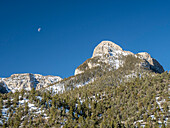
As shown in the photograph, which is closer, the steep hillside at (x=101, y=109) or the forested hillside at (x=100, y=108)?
the steep hillside at (x=101, y=109)

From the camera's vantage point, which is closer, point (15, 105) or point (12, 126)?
point (12, 126)

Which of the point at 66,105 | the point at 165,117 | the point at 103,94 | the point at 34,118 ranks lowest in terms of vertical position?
the point at 165,117

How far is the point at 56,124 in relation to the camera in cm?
9762

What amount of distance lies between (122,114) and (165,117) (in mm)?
26111

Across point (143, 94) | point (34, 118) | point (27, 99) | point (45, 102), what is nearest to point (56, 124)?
point (34, 118)

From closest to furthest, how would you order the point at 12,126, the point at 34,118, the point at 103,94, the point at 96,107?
the point at 12,126 < the point at 34,118 < the point at 96,107 < the point at 103,94

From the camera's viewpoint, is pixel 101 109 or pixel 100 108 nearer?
pixel 100 108

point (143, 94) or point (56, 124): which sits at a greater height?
point (143, 94)

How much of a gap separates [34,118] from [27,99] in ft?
88.4

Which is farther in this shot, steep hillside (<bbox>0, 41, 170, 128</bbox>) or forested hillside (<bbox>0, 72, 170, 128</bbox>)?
forested hillside (<bbox>0, 72, 170, 128</bbox>)

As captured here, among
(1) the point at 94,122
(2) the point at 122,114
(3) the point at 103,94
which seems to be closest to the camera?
(1) the point at 94,122

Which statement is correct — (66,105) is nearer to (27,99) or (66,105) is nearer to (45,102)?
(45,102)

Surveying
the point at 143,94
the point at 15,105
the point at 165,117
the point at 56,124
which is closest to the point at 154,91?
the point at 143,94

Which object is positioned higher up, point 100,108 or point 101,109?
point 100,108
